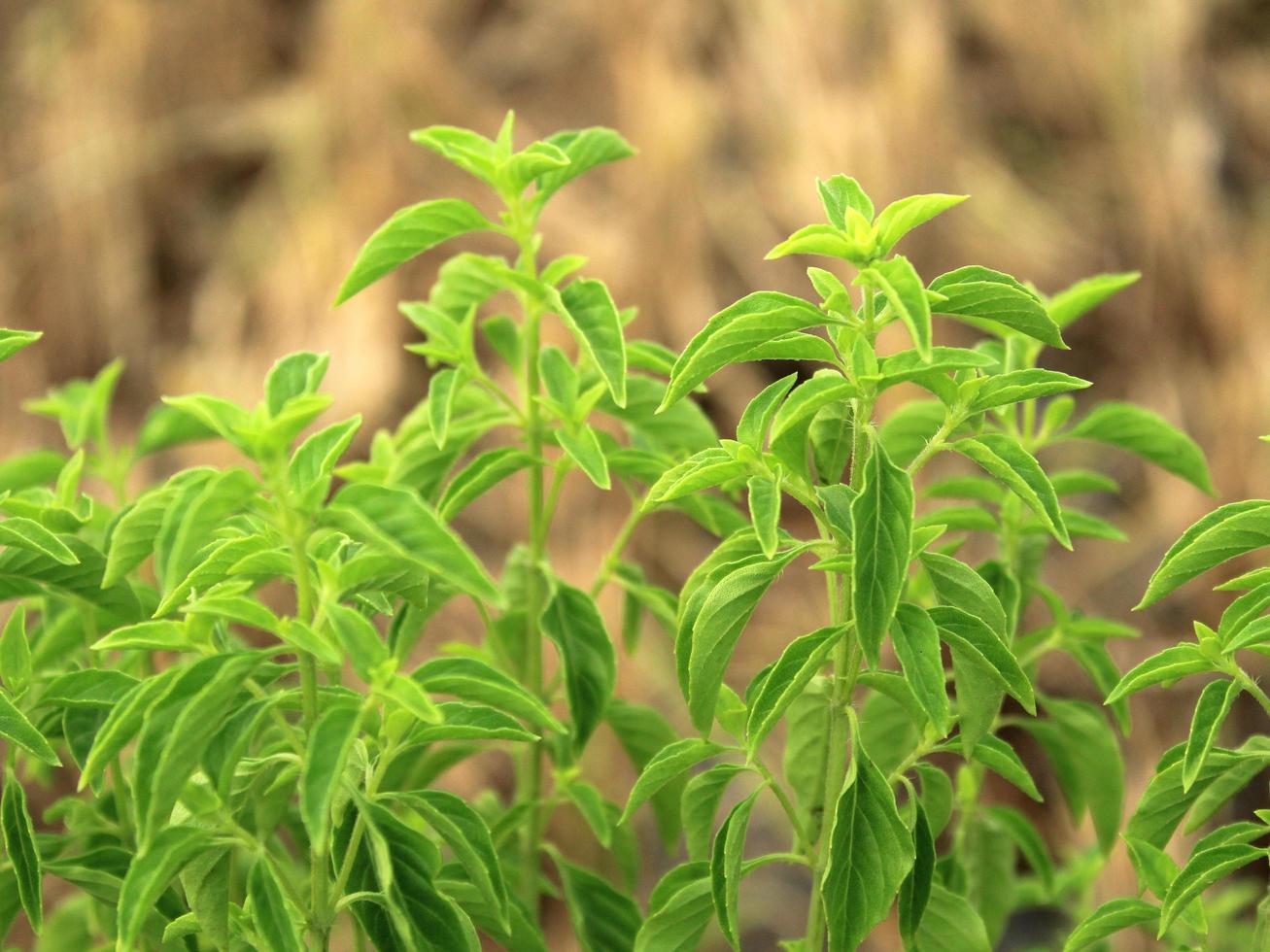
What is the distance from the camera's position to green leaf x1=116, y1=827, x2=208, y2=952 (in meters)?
0.61

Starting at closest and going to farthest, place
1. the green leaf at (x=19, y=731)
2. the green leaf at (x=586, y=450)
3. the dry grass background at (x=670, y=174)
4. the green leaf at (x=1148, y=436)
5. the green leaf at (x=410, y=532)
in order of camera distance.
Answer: the green leaf at (x=410, y=532), the green leaf at (x=19, y=731), the green leaf at (x=586, y=450), the green leaf at (x=1148, y=436), the dry grass background at (x=670, y=174)

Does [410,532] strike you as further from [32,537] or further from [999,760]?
[999,760]

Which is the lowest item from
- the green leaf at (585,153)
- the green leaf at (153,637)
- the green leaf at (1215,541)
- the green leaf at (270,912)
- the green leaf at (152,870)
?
the green leaf at (270,912)

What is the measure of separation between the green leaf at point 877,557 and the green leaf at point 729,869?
134mm

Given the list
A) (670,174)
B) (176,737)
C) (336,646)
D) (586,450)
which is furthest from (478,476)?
(670,174)

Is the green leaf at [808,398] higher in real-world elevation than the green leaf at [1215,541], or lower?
higher

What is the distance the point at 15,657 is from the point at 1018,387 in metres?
0.53

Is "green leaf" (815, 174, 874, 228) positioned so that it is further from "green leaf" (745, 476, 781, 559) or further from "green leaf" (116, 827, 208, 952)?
"green leaf" (116, 827, 208, 952)

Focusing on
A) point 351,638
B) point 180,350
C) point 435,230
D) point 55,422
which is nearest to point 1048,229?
point 180,350

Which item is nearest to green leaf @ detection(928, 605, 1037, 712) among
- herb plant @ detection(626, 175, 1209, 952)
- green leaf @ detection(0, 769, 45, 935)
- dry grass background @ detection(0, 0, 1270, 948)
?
herb plant @ detection(626, 175, 1209, 952)

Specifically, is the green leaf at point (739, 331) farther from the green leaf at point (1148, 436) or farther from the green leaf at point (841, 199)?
the green leaf at point (1148, 436)

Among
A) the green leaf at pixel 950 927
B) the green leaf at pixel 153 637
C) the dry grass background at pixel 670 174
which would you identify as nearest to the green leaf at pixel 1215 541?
the green leaf at pixel 950 927

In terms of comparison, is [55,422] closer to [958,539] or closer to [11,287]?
[11,287]

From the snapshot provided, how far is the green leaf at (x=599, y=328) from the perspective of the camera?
30.8 inches
